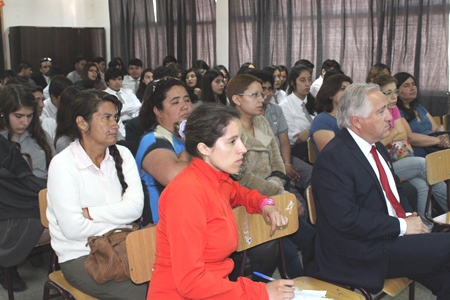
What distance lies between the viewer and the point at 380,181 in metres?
2.44

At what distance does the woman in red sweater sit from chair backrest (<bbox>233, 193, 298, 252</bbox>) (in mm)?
457

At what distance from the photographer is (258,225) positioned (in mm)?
2359

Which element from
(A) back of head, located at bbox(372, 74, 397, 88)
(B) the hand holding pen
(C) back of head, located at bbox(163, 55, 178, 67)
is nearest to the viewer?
(B) the hand holding pen

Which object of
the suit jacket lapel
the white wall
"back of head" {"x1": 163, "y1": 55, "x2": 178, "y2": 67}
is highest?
the white wall

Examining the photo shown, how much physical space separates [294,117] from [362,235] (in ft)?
9.09

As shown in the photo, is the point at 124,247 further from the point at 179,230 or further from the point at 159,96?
the point at 159,96

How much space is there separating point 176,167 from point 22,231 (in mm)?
1203

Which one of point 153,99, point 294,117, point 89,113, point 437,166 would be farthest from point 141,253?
point 294,117

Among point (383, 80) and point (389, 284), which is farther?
point (383, 80)

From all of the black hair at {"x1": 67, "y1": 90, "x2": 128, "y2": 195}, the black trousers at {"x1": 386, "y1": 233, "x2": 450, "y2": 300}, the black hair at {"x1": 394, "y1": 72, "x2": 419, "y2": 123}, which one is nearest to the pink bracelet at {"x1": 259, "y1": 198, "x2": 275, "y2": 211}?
the black trousers at {"x1": 386, "y1": 233, "x2": 450, "y2": 300}

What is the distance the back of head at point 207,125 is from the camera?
1.77 metres

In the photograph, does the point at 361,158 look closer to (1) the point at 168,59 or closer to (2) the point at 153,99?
(2) the point at 153,99

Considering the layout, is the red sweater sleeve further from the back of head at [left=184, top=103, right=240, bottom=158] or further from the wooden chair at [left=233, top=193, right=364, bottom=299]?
the wooden chair at [left=233, top=193, right=364, bottom=299]

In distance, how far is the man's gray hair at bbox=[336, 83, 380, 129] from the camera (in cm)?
245
